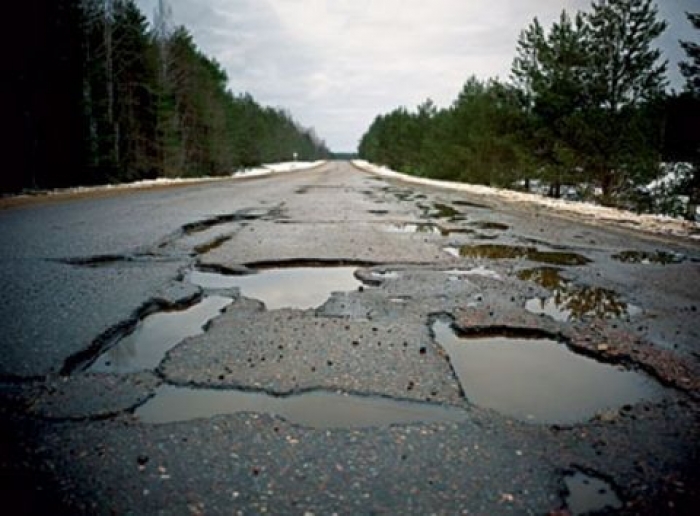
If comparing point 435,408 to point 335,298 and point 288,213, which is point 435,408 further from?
point 288,213

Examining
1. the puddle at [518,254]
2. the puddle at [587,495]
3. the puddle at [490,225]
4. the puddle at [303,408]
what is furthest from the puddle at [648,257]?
the puddle at [587,495]

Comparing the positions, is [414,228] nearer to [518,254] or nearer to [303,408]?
[518,254]

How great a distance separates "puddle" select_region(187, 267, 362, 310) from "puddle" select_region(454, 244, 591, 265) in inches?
97.2

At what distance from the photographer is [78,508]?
6.95 feet

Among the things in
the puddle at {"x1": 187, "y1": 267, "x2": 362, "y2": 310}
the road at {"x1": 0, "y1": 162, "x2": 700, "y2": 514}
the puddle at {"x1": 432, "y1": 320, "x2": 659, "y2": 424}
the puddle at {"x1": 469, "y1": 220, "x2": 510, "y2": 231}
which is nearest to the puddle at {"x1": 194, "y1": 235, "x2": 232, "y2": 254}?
the road at {"x1": 0, "y1": 162, "x2": 700, "y2": 514}

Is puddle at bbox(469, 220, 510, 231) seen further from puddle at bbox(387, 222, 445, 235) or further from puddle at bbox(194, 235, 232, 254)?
puddle at bbox(194, 235, 232, 254)

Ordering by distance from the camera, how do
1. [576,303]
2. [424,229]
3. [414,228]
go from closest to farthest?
1. [576,303]
2. [424,229]
3. [414,228]

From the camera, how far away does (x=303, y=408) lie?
3.07m

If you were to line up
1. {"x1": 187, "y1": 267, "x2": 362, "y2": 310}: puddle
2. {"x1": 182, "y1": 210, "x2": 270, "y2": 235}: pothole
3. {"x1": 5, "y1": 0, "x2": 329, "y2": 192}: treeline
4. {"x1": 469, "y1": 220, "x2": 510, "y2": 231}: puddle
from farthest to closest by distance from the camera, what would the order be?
{"x1": 5, "y1": 0, "x2": 329, "y2": 192}: treeline < {"x1": 469, "y1": 220, "x2": 510, "y2": 231}: puddle < {"x1": 182, "y1": 210, "x2": 270, "y2": 235}: pothole < {"x1": 187, "y1": 267, "x2": 362, "y2": 310}: puddle

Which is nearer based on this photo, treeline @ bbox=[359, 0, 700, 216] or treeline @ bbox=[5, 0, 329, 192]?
treeline @ bbox=[359, 0, 700, 216]

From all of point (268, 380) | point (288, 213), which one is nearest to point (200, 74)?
point (288, 213)

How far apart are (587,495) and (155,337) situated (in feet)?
11.4

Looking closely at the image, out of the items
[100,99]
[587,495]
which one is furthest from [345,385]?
[100,99]

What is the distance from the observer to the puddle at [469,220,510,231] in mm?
11656
